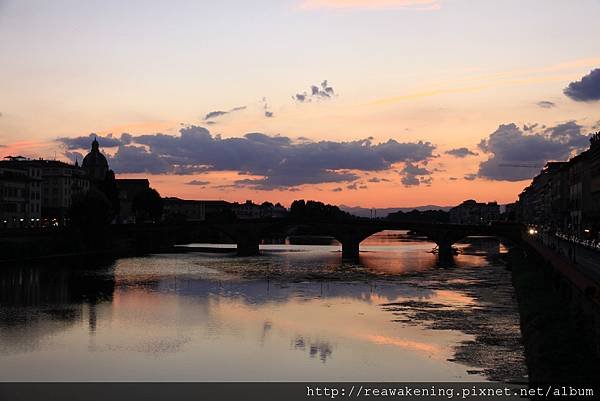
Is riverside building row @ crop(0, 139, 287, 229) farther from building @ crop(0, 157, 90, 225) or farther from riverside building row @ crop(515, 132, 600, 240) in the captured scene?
riverside building row @ crop(515, 132, 600, 240)

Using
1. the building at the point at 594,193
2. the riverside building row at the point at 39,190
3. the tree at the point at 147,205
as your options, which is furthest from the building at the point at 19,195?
the building at the point at 594,193

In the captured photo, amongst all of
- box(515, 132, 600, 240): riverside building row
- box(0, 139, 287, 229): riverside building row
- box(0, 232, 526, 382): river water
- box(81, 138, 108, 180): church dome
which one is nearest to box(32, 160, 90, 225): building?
box(0, 139, 287, 229): riverside building row

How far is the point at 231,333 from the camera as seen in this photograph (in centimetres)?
3744

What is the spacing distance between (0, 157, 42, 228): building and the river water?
30.8 metres

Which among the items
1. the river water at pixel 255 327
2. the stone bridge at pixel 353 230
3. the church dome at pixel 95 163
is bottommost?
the river water at pixel 255 327

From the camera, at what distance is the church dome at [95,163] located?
190875mm

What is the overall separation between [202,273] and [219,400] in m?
47.4

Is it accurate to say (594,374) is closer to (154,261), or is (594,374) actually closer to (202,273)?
(202,273)

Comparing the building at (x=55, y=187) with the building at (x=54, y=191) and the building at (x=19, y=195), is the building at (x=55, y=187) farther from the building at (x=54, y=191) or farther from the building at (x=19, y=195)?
the building at (x=19, y=195)

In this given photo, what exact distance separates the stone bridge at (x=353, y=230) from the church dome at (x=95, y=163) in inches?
3465

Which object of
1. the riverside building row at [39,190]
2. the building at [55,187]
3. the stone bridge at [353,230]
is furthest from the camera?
the building at [55,187]

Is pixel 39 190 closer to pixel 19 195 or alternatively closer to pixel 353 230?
pixel 19 195

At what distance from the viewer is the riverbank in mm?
21955

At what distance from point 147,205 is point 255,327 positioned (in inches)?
4282
